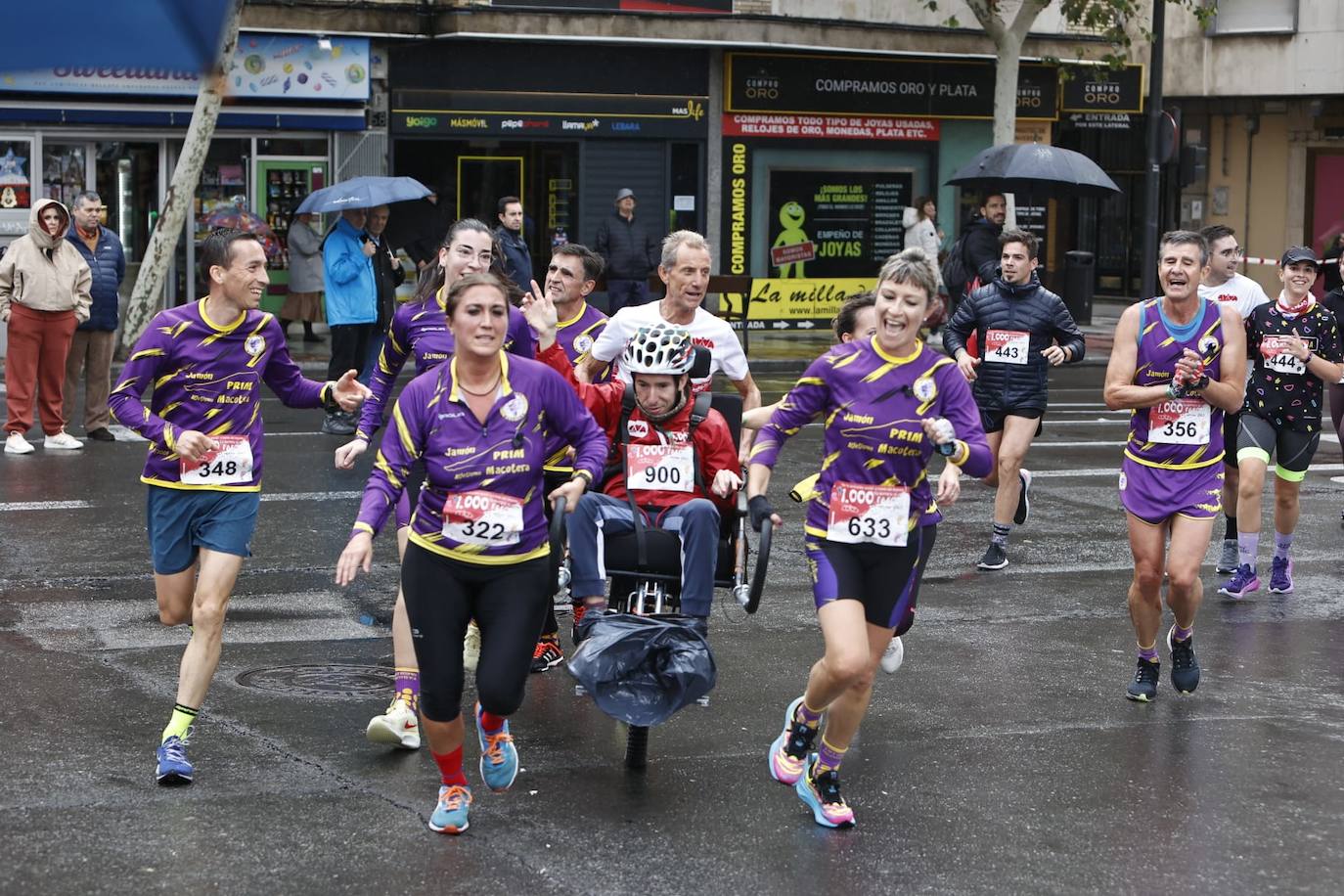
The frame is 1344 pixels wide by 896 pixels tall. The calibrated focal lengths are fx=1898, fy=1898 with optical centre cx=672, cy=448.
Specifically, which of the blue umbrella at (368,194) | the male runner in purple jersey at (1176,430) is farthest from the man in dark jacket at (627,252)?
the male runner in purple jersey at (1176,430)

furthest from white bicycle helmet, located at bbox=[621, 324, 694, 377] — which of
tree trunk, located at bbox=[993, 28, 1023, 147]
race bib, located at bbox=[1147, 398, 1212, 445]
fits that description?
tree trunk, located at bbox=[993, 28, 1023, 147]

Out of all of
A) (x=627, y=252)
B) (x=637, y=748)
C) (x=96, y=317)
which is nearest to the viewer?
(x=637, y=748)

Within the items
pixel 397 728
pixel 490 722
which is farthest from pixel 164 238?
pixel 490 722

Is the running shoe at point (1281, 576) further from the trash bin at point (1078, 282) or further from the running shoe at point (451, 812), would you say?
the trash bin at point (1078, 282)

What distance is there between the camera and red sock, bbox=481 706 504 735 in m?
5.77

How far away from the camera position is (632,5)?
85.8 feet

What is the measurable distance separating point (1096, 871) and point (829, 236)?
76.9 ft

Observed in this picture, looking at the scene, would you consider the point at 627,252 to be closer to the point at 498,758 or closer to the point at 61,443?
the point at 61,443

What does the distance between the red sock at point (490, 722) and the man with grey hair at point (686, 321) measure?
1830 millimetres

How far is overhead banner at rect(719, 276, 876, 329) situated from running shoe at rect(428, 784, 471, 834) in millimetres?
21708

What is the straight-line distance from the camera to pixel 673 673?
597cm

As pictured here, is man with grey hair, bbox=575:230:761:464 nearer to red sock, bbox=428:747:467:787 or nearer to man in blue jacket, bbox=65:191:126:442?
red sock, bbox=428:747:467:787

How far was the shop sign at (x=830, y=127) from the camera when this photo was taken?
90.1ft

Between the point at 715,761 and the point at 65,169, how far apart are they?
1898cm
